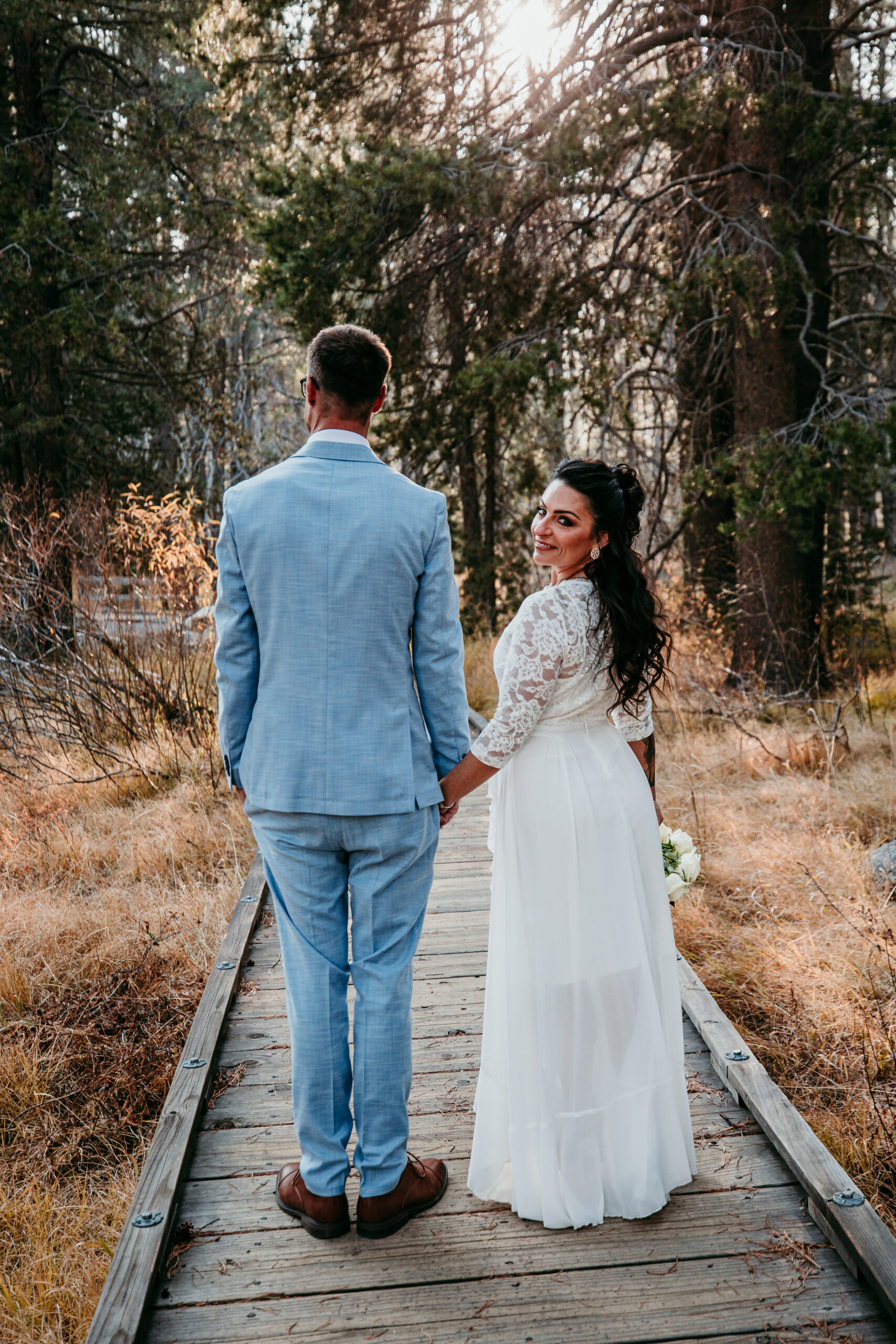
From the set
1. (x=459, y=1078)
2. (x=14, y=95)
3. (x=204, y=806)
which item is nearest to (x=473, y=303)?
(x=204, y=806)

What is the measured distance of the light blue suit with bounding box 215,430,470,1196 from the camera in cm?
208

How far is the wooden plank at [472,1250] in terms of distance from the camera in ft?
6.90

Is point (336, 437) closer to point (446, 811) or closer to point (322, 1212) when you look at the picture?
point (446, 811)

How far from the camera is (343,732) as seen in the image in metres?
2.09

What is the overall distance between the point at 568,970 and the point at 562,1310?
678mm

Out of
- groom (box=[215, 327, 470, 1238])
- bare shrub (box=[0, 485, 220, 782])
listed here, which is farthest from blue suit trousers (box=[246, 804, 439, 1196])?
bare shrub (box=[0, 485, 220, 782])

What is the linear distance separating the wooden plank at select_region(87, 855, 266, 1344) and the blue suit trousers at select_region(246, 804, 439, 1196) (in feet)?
1.17

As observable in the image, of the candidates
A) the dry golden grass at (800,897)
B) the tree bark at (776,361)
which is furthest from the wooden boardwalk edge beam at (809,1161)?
the tree bark at (776,361)

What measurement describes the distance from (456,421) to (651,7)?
3460 mm

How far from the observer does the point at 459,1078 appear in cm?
297

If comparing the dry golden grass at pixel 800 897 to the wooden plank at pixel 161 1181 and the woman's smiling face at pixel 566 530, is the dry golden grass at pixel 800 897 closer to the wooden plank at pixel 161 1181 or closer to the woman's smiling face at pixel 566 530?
the woman's smiling face at pixel 566 530

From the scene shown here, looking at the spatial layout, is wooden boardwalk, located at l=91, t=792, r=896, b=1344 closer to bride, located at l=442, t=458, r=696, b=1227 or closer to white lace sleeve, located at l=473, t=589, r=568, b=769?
bride, located at l=442, t=458, r=696, b=1227

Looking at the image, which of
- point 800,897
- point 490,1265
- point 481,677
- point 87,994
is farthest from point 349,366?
point 481,677

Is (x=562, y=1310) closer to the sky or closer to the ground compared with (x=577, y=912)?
closer to the ground
